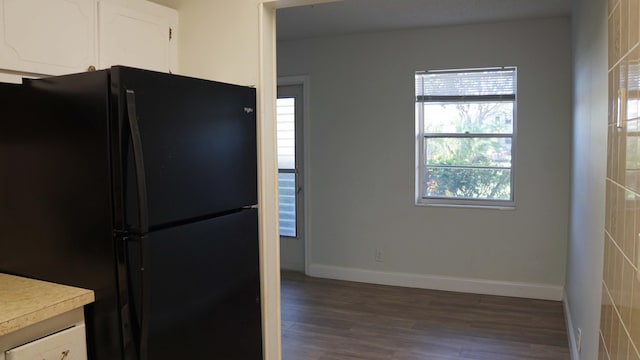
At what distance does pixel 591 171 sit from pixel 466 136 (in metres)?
2.28

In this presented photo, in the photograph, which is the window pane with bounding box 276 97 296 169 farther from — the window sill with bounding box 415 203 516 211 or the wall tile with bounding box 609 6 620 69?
the wall tile with bounding box 609 6 620 69

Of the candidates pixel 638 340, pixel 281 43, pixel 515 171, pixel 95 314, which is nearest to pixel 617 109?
pixel 638 340

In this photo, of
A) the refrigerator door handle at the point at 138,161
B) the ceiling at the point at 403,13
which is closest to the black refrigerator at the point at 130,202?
the refrigerator door handle at the point at 138,161

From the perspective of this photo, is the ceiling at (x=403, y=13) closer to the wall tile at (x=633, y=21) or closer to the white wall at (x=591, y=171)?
the white wall at (x=591, y=171)

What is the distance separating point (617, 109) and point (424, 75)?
3.39 metres

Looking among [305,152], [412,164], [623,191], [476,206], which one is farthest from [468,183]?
[623,191]

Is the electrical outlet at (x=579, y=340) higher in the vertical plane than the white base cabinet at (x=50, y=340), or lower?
lower

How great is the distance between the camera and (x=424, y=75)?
15.3 ft

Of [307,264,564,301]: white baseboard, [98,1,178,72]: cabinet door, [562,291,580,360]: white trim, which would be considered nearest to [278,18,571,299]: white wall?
[307,264,564,301]: white baseboard

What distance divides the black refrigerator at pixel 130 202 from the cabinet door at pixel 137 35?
37cm

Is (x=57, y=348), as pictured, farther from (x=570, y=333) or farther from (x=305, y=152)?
(x=305, y=152)

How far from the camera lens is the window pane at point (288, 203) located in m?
5.36

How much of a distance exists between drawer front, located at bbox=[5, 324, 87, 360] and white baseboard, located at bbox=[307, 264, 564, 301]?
3.57 m

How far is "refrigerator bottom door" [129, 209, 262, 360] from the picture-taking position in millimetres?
1617
